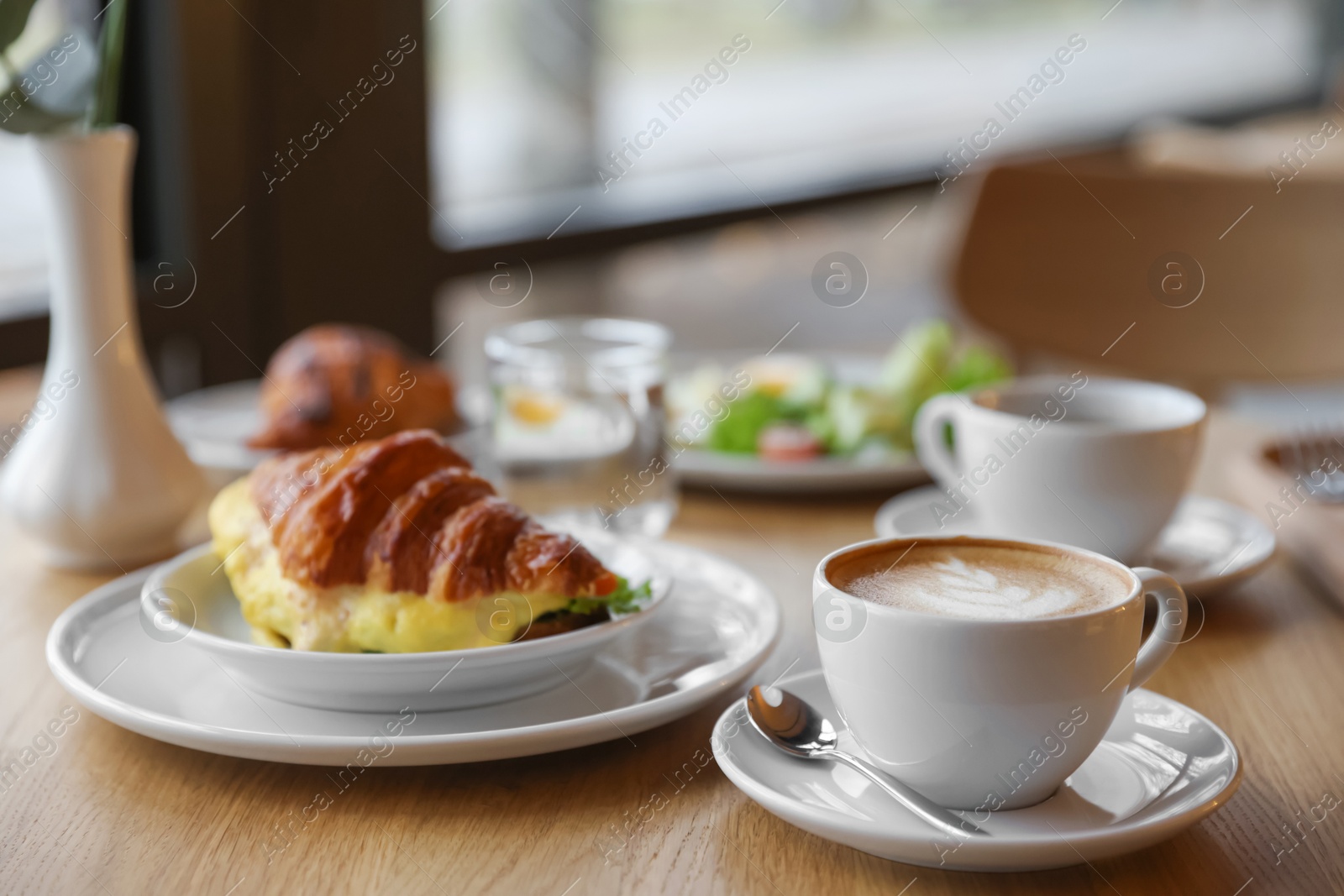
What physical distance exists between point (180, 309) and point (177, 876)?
145 cm

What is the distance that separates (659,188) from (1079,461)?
6.93 feet

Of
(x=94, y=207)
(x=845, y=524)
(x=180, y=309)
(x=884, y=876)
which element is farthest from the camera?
(x=180, y=309)

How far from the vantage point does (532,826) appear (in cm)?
62

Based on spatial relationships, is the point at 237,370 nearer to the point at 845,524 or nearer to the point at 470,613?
the point at 845,524

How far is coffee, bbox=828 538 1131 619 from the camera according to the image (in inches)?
23.8

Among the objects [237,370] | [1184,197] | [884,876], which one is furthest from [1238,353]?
[884,876]

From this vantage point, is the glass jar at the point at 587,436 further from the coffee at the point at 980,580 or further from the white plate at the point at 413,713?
the coffee at the point at 980,580

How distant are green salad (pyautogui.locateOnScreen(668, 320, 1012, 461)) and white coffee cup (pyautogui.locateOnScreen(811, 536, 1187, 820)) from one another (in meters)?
0.67

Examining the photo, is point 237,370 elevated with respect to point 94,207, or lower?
lower

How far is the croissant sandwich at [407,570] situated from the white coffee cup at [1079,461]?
30 cm

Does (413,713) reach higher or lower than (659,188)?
higher

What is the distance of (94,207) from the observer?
3.21 feet

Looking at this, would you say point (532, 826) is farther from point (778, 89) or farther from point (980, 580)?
point (778, 89)

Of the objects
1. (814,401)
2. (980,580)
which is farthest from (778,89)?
(980,580)
